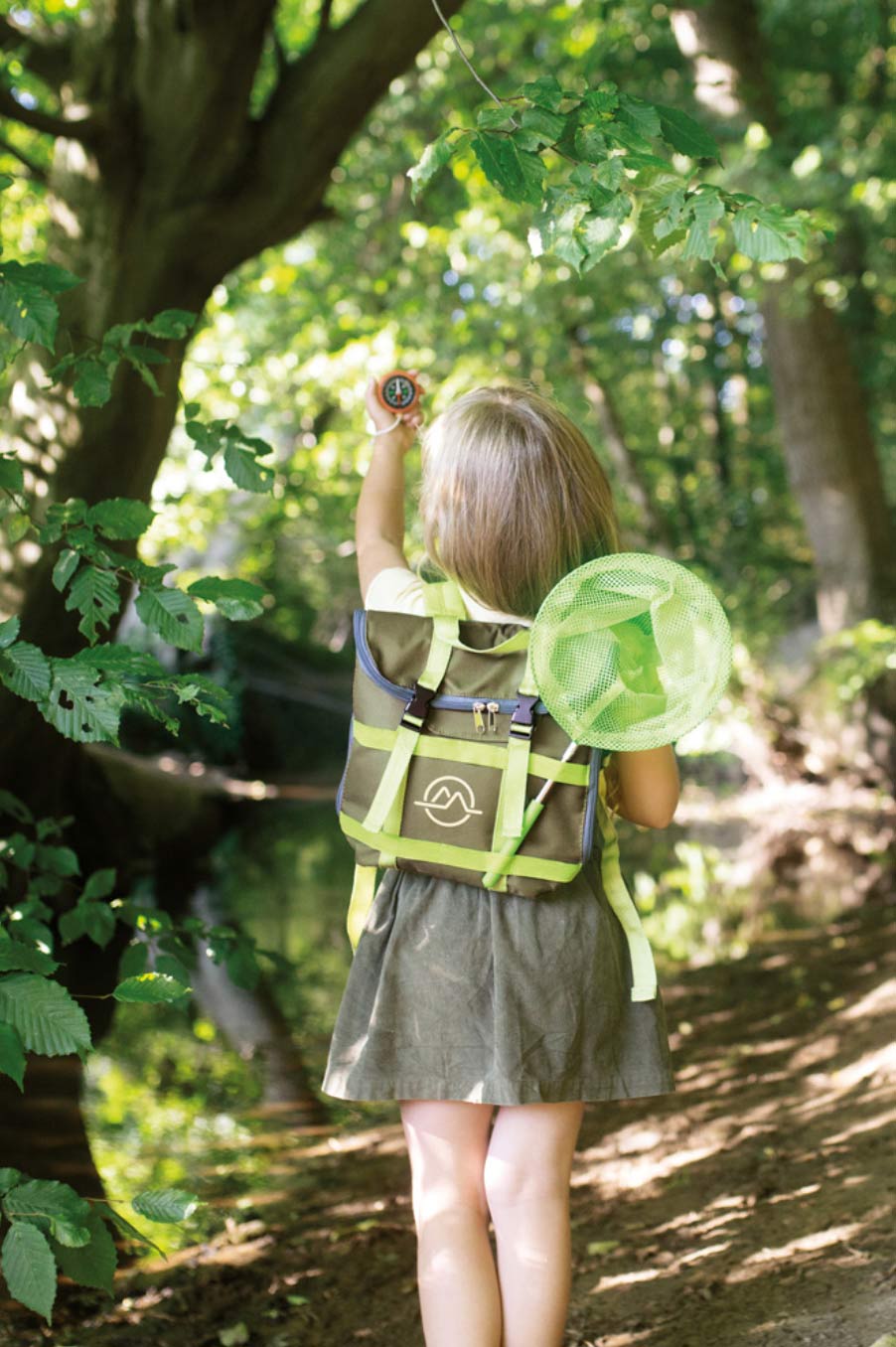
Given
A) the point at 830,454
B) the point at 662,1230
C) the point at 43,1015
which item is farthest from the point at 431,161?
the point at 830,454

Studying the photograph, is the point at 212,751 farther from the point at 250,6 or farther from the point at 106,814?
the point at 250,6

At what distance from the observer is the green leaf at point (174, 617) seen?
2.44 metres

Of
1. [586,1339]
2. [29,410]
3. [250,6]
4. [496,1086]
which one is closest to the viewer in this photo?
[496,1086]

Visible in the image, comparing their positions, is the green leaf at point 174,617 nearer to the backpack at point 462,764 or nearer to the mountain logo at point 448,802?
the backpack at point 462,764

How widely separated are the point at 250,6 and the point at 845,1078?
3913 millimetres

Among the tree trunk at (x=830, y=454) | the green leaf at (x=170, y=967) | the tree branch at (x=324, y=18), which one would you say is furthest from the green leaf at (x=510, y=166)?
the tree trunk at (x=830, y=454)

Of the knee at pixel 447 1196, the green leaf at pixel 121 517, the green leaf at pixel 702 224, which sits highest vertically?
the green leaf at pixel 702 224

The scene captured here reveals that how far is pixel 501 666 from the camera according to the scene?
7.06 ft

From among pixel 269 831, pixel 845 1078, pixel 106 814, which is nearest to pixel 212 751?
pixel 269 831

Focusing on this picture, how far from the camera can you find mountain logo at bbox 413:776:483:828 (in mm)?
2133

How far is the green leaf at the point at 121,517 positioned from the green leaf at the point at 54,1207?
1.17m

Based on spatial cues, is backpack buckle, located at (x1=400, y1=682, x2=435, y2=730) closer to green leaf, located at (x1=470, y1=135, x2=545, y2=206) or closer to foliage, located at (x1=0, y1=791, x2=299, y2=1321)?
foliage, located at (x1=0, y1=791, x2=299, y2=1321)

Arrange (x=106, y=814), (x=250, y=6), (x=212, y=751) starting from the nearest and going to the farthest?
1. (x=250, y=6)
2. (x=106, y=814)
3. (x=212, y=751)

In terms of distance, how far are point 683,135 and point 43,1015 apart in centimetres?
187
